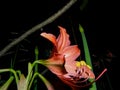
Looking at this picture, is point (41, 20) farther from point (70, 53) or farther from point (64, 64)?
point (64, 64)

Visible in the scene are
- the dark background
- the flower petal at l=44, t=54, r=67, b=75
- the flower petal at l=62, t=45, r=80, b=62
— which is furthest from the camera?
the dark background

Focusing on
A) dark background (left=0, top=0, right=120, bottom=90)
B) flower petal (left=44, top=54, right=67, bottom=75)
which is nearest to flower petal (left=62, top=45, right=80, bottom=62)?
flower petal (left=44, top=54, right=67, bottom=75)

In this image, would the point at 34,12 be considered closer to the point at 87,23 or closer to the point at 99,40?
the point at 87,23

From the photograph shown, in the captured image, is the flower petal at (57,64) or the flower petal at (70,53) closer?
the flower petal at (57,64)

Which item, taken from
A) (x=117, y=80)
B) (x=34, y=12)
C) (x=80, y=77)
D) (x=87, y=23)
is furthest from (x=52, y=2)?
(x=80, y=77)

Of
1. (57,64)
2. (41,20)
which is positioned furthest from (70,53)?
(41,20)

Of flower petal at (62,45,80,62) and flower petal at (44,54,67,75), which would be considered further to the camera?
flower petal at (62,45,80,62)

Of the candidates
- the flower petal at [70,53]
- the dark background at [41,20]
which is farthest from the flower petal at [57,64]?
the dark background at [41,20]

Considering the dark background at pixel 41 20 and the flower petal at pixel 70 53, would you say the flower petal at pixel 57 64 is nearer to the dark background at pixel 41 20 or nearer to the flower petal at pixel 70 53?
the flower petal at pixel 70 53

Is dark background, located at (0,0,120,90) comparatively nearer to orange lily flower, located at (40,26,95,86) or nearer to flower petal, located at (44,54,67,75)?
orange lily flower, located at (40,26,95,86)
